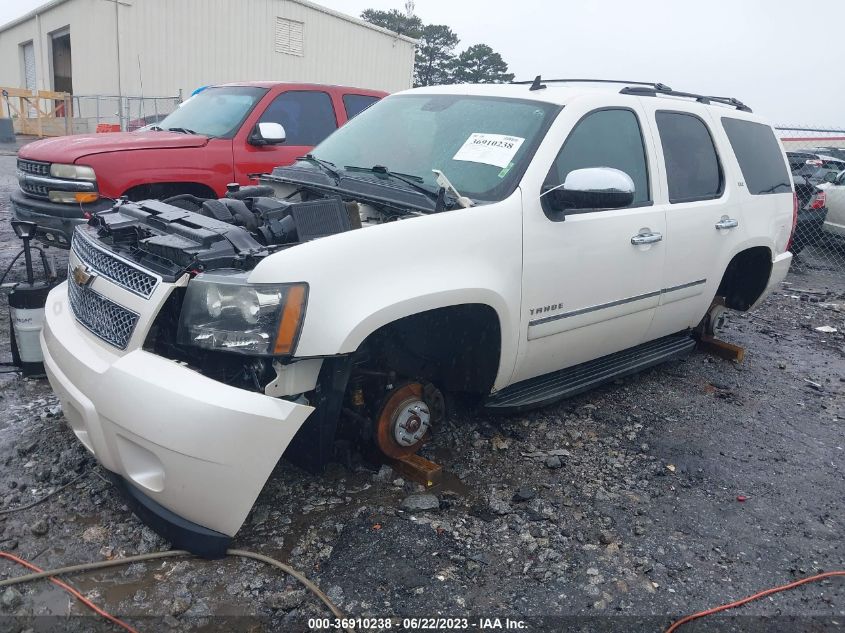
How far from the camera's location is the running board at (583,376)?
3.56 m

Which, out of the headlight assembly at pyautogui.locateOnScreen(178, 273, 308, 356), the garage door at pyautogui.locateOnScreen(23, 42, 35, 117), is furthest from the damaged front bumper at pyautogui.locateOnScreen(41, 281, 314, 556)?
the garage door at pyautogui.locateOnScreen(23, 42, 35, 117)

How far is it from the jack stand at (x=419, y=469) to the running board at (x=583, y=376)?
43 cm

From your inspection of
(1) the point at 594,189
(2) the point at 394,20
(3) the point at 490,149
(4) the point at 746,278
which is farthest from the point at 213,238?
(2) the point at 394,20

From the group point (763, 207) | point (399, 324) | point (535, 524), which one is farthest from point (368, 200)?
point (763, 207)

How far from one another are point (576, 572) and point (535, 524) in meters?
0.33

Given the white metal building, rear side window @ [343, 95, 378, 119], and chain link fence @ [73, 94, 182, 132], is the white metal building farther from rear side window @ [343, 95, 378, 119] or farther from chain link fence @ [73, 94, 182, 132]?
rear side window @ [343, 95, 378, 119]

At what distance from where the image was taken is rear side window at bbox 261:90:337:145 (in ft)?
21.2

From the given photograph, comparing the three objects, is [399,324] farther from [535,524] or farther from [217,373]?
[535,524]

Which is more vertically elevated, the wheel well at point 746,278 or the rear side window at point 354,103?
the rear side window at point 354,103

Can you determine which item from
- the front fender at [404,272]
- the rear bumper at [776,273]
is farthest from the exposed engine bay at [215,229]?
the rear bumper at [776,273]

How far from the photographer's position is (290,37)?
79.5 feet

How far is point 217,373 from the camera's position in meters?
2.61

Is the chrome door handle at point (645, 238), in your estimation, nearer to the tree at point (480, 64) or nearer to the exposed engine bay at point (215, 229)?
the exposed engine bay at point (215, 229)

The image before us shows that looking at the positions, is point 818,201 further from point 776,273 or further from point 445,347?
point 445,347
